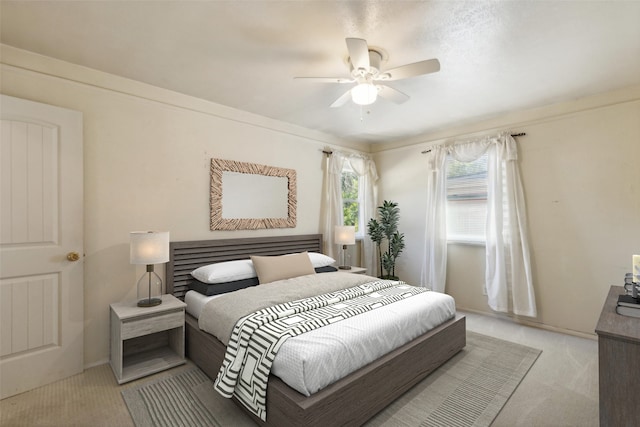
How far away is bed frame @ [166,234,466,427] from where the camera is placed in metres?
1.60

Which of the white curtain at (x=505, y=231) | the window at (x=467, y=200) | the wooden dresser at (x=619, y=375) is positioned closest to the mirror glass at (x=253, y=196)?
the window at (x=467, y=200)

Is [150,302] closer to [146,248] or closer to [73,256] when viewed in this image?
[146,248]

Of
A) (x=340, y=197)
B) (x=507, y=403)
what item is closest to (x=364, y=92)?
(x=340, y=197)

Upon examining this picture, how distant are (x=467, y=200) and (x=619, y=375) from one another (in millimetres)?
2935

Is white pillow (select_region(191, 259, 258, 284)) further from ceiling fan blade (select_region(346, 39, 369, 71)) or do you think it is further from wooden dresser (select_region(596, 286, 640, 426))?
wooden dresser (select_region(596, 286, 640, 426))

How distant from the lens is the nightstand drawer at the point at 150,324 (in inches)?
91.9

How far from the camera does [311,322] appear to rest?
202 centimetres

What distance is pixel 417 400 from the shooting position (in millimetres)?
2121

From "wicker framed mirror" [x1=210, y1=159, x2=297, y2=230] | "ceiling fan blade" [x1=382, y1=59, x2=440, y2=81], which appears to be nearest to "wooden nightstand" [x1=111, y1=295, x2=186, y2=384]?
"wicker framed mirror" [x1=210, y1=159, x2=297, y2=230]

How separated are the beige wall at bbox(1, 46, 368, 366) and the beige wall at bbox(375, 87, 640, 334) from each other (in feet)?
11.9

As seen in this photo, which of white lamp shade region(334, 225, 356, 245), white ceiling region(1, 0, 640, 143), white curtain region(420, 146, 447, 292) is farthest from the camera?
white curtain region(420, 146, 447, 292)

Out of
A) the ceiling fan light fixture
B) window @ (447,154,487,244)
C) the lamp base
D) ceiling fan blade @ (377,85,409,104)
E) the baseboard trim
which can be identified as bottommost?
the baseboard trim

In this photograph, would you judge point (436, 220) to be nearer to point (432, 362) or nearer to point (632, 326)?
point (432, 362)

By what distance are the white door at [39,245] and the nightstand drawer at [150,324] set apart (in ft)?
1.72
